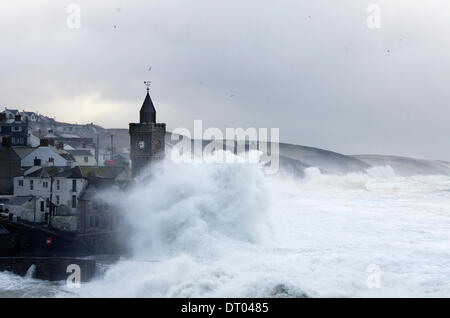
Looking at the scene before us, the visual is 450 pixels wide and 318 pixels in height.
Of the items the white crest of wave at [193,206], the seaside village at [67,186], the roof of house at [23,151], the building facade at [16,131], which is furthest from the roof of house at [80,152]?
the white crest of wave at [193,206]

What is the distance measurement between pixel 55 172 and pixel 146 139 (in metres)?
8.47

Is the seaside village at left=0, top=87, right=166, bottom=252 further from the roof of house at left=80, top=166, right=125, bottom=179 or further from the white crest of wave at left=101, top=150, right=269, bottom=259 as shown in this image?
the white crest of wave at left=101, top=150, right=269, bottom=259

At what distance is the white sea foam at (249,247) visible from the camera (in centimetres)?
2788

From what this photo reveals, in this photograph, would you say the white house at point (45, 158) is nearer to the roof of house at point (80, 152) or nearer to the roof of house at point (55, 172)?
the roof of house at point (55, 172)

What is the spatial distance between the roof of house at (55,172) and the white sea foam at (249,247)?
15.2ft

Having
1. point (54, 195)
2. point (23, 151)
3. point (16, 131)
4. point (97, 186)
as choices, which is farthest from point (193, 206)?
point (16, 131)

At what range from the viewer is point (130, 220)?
4181 cm

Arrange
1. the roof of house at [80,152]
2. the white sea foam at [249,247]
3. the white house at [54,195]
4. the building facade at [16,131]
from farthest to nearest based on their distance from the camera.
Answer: the building facade at [16,131] < the roof of house at [80,152] < the white house at [54,195] < the white sea foam at [249,247]

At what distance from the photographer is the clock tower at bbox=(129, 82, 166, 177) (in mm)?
49938

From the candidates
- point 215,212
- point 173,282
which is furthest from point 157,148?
point 173,282

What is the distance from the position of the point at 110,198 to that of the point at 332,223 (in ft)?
66.8
